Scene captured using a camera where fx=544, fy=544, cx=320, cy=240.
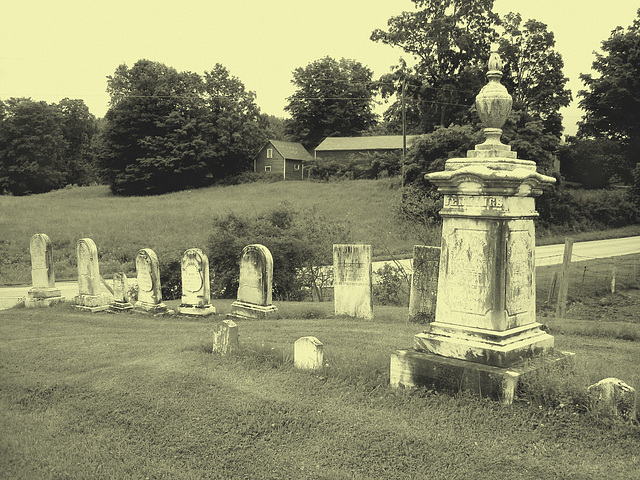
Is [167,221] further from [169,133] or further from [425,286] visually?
[169,133]

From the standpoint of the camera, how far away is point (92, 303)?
13508mm

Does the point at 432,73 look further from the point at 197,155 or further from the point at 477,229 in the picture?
the point at 477,229

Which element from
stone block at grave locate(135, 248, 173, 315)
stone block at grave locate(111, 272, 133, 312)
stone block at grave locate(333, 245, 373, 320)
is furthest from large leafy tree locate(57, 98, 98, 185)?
stone block at grave locate(333, 245, 373, 320)

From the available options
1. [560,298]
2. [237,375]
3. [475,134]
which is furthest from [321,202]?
[237,375]

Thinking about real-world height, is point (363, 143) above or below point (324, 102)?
below

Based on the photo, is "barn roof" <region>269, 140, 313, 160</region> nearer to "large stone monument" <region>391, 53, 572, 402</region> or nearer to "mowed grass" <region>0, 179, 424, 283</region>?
A: "mowed grass" <region>0, 179, 424, 283</region>

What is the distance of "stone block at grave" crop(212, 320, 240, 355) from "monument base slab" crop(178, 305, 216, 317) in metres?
4.35

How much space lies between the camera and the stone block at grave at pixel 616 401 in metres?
5.00

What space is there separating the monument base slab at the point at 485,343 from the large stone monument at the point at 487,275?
1 centimetres

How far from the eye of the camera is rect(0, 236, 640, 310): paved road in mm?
17047

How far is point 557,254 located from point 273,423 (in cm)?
2077

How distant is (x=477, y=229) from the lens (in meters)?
5.82

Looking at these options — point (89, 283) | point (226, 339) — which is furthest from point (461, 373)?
point (89, 283)

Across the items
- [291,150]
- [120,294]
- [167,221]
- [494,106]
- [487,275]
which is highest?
[291,150]
